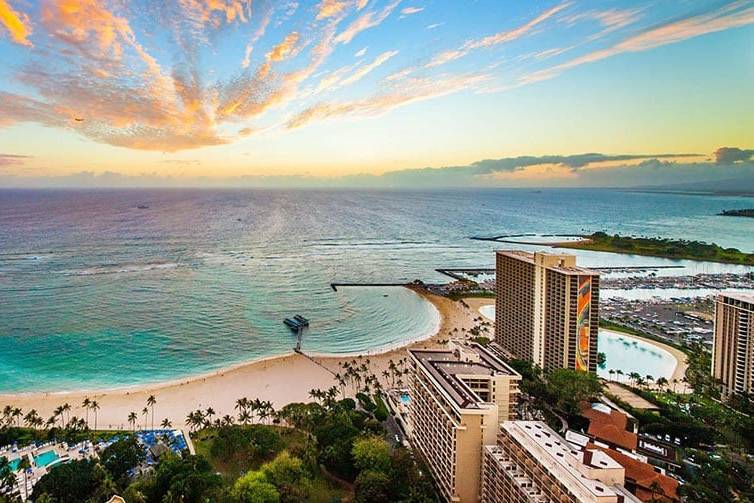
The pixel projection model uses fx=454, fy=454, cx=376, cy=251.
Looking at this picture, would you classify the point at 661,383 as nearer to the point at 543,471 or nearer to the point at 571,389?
the point at 571,389

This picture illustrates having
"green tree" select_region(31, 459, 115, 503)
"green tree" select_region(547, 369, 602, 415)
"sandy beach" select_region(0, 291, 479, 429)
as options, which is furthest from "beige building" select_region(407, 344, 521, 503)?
"green tree" select_region(31, 459, 115, 503)

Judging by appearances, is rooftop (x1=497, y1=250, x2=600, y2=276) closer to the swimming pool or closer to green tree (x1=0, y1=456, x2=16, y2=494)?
the swimming pool

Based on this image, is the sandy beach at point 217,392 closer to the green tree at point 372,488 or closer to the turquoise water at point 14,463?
the turquoise water at point 14,463

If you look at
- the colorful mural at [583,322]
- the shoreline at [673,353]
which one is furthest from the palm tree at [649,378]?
the colorful mural at [583,322]

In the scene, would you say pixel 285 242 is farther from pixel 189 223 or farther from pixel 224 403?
pixel 224 403

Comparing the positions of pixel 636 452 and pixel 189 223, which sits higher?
pixel 189 223

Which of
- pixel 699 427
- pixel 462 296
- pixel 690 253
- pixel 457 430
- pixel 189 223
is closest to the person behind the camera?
pixel 457 430

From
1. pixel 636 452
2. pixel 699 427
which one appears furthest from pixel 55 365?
pixel 699 427
